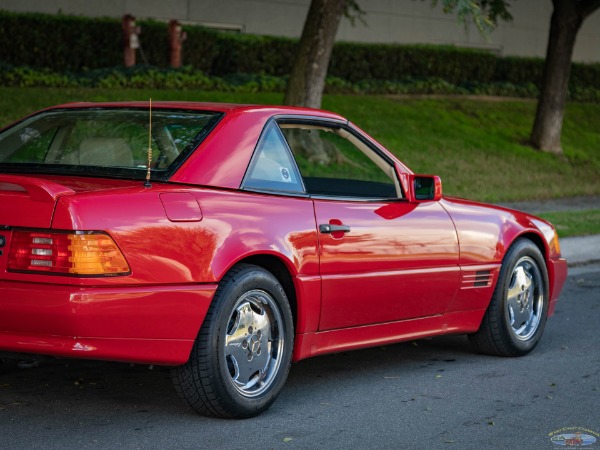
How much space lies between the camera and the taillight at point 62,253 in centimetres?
501

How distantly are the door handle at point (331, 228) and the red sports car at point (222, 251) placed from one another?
0.04 ft

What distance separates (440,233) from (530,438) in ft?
5.69

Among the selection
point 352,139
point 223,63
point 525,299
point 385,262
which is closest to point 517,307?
point 525,299

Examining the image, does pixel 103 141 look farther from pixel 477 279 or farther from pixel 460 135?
pixel 460 135

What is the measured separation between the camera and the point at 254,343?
5.78m

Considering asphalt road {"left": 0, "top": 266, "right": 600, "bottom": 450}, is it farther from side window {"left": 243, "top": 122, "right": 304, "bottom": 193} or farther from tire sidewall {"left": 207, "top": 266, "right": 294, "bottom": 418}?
side window {"left": 243, "top": 122, "right": 304, "bottom": 193}

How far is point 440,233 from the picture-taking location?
275 inches

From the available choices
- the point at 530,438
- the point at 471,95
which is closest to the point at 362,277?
the point at 530,438

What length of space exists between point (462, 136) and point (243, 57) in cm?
453

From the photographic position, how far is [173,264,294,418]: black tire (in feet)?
18.0

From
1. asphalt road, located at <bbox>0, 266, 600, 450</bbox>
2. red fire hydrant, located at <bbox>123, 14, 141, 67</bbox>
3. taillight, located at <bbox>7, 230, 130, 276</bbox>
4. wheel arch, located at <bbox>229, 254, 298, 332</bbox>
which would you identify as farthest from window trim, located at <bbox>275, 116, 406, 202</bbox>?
red fire hydrant, located at <bbox>123, 14, 141, 67</bbox>

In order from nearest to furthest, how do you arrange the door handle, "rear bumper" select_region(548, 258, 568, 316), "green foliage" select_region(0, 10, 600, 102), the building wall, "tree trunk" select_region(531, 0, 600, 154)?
the door handle → "rear bumper" select_region(548, 258, 568, 316) → "green foliage" select_region(0, 10, 600, 102) → "tree trunk" select_region(531, 0, 600, 154) → the building wall

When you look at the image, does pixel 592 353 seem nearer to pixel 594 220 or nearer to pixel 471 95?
pixel 594 220

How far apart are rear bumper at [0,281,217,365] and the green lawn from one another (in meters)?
12.6
